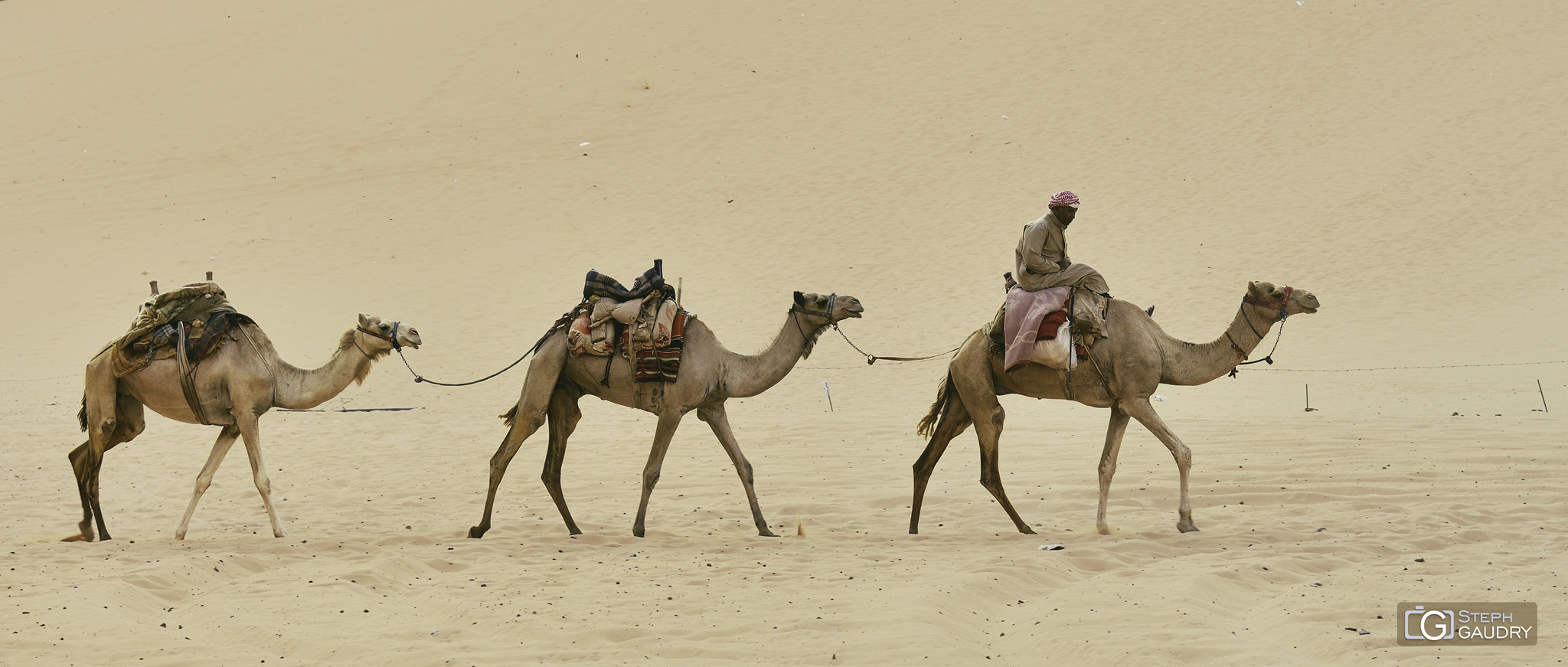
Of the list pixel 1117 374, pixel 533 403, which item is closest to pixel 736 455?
pixel 533 403

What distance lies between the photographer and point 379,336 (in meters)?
9.31

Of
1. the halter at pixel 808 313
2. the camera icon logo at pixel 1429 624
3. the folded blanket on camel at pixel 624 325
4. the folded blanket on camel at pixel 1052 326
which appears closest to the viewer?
the camera icon logo at pixel 1429 624

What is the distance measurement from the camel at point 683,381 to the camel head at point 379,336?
859mm

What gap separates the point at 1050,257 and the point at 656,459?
295 centimetres

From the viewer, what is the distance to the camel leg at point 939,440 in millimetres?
9430

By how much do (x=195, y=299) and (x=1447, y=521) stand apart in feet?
27.4

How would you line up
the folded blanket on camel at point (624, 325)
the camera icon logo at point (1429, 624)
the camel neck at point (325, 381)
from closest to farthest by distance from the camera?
the camera icon logo at point (1429, 624) → the folded blanket on camel at point (624, 325) → the camel neck at point (325, 381)

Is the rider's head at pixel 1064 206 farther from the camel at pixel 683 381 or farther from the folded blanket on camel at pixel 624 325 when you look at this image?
the folded blanket on camel at pixel 624 325

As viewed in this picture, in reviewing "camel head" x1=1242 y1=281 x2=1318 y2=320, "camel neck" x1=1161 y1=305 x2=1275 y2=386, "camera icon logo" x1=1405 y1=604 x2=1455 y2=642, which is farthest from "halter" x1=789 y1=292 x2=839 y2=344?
"camera icon logo" x1=1405 y1=604 x2=1455 y2=642

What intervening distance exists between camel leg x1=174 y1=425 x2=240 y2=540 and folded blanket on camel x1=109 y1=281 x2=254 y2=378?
2.02 feet

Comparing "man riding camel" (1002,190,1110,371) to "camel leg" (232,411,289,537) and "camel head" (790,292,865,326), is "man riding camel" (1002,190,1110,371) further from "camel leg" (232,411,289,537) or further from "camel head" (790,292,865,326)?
"camel leg" (232,411,289,537)

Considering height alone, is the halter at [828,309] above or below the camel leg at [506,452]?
above

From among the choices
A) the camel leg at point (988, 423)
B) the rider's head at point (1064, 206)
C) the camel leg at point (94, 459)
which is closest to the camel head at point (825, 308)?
the camel leg at point (988, 423)

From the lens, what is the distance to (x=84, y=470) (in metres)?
9.45
